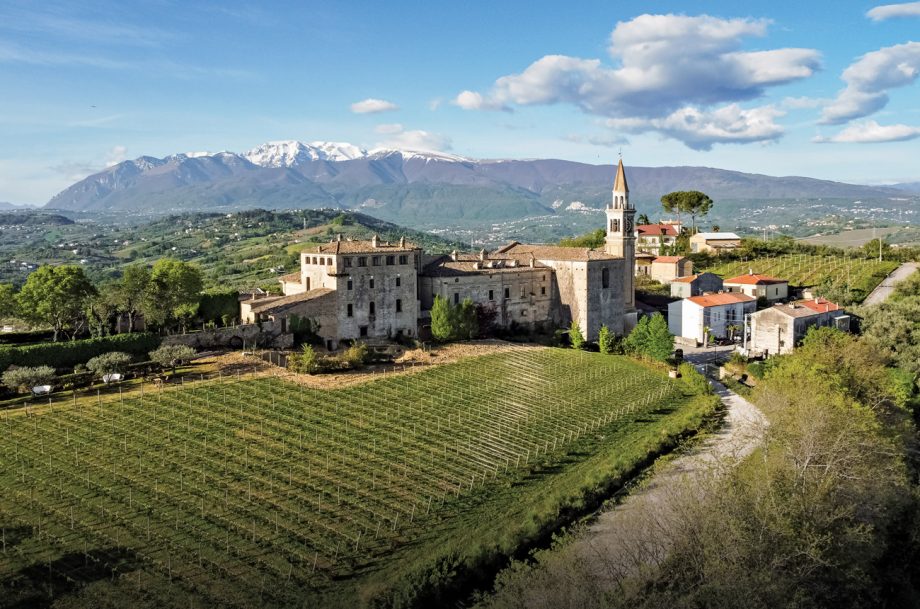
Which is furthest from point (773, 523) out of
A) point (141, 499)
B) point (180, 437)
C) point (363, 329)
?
point (363, 329)

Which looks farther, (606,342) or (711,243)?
(711,243)

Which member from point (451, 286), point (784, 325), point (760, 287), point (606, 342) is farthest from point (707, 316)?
point (451, 286)

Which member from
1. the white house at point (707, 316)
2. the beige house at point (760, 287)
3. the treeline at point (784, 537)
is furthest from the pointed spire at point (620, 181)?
the treeline at point (784, 537)

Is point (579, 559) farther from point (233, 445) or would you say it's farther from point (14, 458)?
point (14, 458)

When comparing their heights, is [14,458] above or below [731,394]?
above

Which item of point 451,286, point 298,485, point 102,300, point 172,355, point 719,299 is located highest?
point 102,300

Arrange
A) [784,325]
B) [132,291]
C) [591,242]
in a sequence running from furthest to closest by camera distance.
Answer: [591,242], [784,325], [132,291]

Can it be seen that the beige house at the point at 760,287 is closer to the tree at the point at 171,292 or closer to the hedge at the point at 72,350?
the tree at the point at 171,292

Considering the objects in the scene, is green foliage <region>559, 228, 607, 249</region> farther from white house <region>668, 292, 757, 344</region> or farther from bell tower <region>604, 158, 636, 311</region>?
white house <region>668, 292, 757, 344</region>

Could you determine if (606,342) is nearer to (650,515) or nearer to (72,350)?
(650,515)
